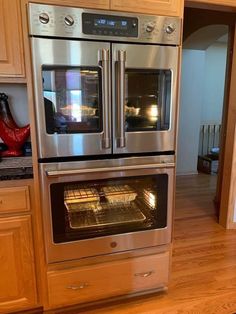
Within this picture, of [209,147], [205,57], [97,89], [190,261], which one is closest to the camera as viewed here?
[97,89]

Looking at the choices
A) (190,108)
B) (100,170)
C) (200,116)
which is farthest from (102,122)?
(200,116)

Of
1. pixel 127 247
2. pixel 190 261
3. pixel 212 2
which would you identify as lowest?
pixel 190 261

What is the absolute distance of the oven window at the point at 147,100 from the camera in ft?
4.78

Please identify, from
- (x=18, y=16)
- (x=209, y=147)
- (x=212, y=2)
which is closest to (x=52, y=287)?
(x=18, y=16)

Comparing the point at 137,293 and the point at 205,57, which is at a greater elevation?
the point at 205,57

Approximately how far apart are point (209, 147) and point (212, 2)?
3.81 m

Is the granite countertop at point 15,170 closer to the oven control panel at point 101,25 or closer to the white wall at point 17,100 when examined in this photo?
the white wall at point 17,100

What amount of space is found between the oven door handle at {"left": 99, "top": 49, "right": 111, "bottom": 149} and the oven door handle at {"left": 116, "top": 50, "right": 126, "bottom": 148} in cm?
5

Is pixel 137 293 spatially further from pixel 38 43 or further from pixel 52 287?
pixel 38 43

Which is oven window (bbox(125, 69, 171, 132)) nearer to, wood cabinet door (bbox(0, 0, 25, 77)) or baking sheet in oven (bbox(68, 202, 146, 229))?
baking sheet in oven (bbox(68, 202, 146, 229))

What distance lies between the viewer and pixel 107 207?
1.65 meters

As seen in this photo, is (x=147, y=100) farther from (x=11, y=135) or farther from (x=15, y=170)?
(x=11, y=135)

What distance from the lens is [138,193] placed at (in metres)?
1.66

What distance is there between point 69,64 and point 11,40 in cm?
43
